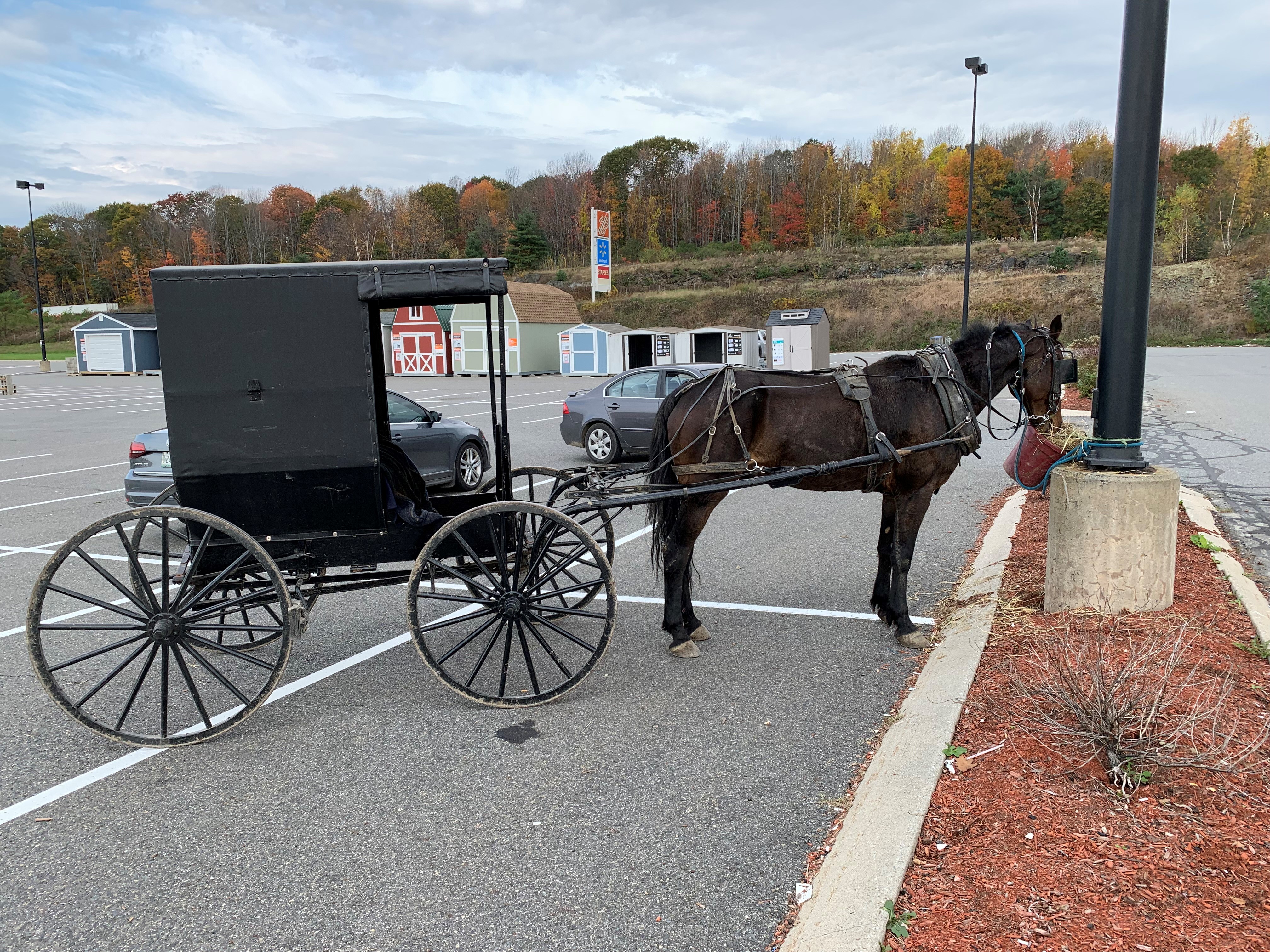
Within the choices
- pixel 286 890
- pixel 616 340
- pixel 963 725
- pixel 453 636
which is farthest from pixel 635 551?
pixel 616 340

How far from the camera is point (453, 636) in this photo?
5566 millimetres

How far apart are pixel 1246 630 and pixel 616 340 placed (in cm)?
3845

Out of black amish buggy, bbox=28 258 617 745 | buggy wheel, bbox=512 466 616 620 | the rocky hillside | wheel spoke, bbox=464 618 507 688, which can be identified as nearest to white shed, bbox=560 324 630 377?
the rocky hillside

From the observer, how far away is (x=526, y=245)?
88.8 meters

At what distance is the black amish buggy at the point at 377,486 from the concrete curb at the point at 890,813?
2.45 feet

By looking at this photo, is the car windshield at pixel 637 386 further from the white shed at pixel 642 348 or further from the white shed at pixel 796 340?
the white shed at pixel 642 348

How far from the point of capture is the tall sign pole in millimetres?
45969

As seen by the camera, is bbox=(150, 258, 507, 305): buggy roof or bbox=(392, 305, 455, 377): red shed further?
bbox=(392, 305, 455, 377): red shed

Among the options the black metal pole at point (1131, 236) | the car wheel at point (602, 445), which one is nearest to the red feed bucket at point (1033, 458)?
the black metal pole at point (1131, 236)

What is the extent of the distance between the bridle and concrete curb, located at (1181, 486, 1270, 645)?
1587mm

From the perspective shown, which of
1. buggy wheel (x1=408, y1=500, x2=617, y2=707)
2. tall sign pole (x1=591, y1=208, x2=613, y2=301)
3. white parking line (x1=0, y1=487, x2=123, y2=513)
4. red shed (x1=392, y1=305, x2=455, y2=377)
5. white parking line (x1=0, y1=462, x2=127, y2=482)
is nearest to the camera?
buggy wheel (x1=408, y1=500, x2=617, y2=707)

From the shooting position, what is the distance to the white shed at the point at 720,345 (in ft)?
132

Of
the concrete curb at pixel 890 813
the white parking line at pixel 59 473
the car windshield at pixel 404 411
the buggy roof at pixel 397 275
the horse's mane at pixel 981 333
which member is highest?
the buggy roof at pixel 397 275

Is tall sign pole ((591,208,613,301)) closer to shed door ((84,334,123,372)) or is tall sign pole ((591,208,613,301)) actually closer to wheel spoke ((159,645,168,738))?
shed door ((84,334,123,372))
